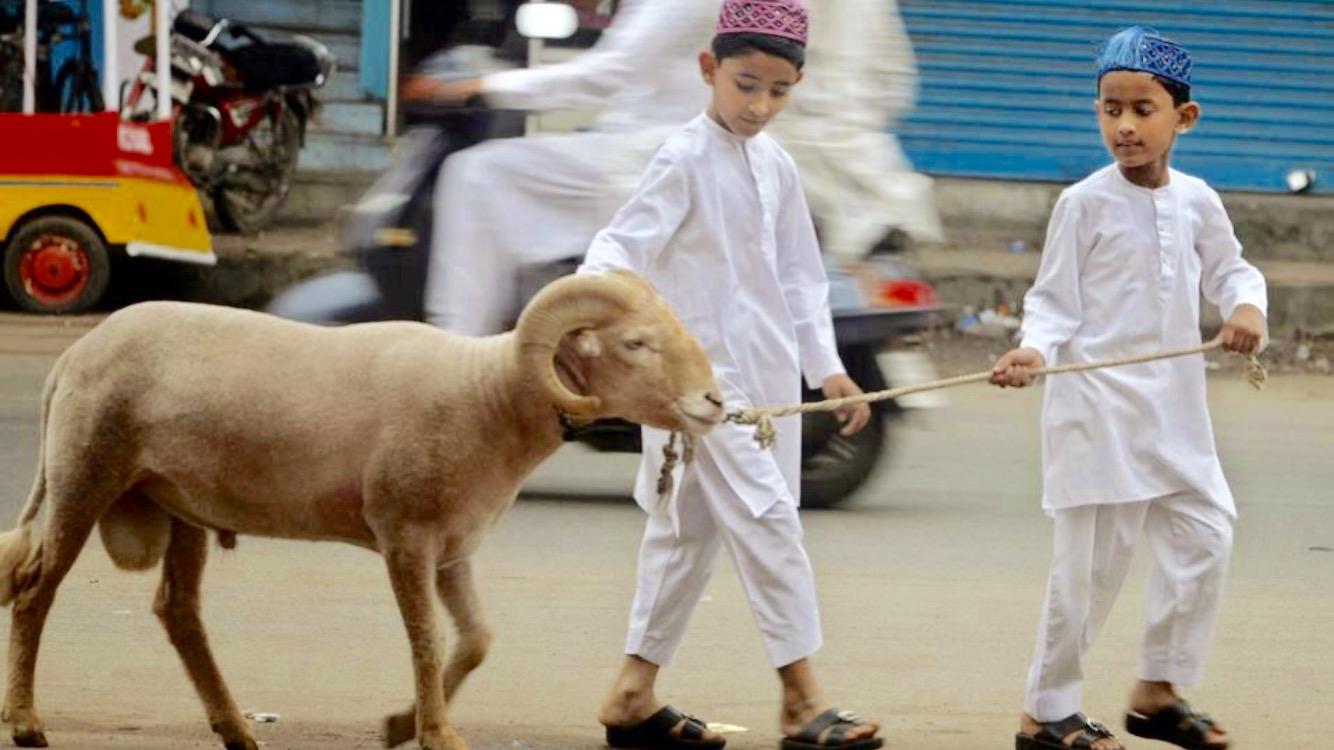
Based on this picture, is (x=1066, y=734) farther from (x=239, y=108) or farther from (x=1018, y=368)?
(x=239, y=108)

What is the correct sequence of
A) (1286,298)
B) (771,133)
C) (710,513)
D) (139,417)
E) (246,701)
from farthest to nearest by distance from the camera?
(1286,298) → (771,133) → (246,701) → (710,513) → (139,417)

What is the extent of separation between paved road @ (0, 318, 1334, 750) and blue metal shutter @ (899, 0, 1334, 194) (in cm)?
699

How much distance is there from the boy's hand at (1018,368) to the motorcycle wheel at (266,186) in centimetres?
1063

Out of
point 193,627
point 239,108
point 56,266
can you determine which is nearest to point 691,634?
point 193,627

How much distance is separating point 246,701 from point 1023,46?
11569 mm

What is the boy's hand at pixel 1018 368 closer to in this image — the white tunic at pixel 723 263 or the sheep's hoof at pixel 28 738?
the white tunic at pixel 723 263

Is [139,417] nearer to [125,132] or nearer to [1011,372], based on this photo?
[1011,372]

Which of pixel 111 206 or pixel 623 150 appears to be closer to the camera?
pixel 623 150

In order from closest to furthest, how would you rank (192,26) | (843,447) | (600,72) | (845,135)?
(600,72) < (843,447) < (845,135) < (192,26)

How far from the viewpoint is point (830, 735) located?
16.0ft

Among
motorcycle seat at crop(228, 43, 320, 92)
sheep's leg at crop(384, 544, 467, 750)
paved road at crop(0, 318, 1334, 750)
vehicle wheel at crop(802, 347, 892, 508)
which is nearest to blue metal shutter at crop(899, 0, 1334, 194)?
motorcycle seat at crop(228, 43, 320, 92)

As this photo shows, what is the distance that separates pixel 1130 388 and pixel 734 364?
33.7 inches

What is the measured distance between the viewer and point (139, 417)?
4734mm

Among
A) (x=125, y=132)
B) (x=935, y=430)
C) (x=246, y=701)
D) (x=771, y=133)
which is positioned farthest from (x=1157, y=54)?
(x=125, y=132)
